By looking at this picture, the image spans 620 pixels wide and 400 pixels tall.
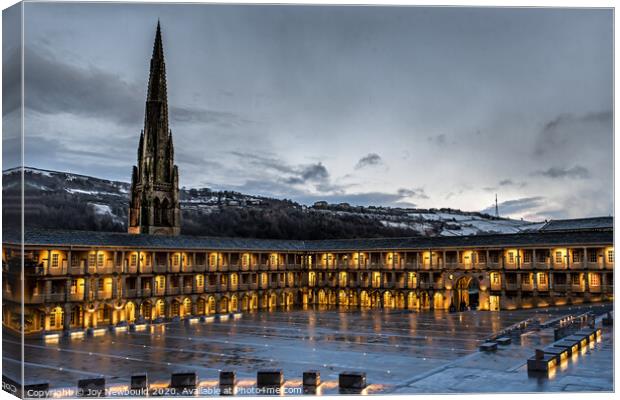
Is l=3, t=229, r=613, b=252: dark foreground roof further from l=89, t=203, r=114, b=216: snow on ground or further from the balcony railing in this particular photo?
l=89, t=203, r=114, b=216: snow on ground

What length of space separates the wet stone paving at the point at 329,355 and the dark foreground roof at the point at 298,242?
33.8ft

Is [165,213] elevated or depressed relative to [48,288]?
elevated

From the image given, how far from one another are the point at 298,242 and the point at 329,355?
54883 mm

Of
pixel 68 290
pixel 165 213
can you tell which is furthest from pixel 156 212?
pixel 68 290

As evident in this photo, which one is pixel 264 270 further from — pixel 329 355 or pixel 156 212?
pixel 329 355

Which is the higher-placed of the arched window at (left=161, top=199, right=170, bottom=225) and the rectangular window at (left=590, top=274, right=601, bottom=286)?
the arched window at (left=161, top=199, right=170, bottom=225)

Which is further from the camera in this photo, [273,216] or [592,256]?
[273,216]

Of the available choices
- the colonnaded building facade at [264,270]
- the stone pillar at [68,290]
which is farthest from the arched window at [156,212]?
the stone pillar at [68,290]

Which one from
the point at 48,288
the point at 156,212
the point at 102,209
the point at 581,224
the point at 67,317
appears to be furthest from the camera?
the point at 102,209

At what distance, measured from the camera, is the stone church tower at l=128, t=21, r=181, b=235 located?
103 meters

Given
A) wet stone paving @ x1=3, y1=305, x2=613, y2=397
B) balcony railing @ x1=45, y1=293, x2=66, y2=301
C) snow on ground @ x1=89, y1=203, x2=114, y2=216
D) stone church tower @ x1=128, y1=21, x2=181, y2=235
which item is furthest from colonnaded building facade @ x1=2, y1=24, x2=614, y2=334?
snow on ground @ x1=89, y1=203, x2=114, y2=216

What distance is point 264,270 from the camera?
8800 cm

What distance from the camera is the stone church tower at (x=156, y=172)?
103 meters

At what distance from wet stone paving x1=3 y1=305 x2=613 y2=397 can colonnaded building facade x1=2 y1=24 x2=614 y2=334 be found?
7481 mm
